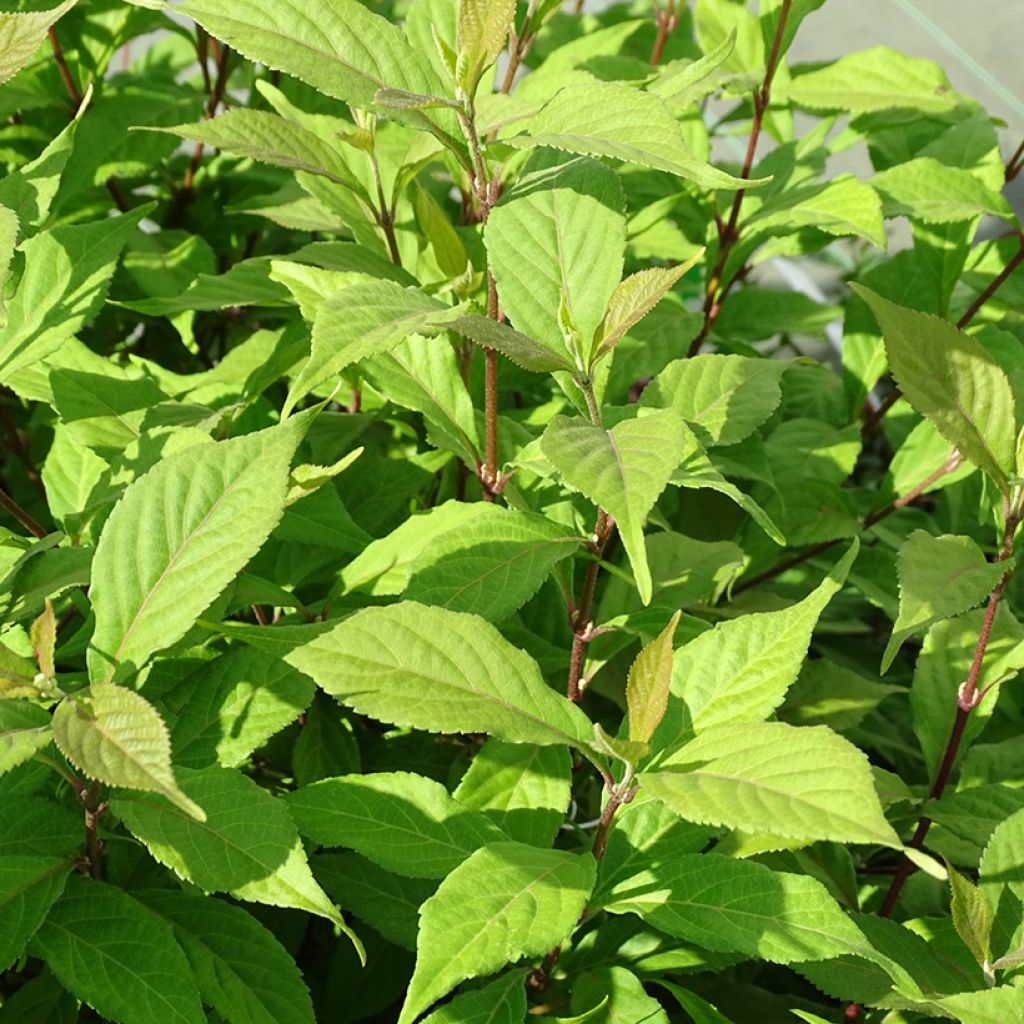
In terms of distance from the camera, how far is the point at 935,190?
1509mm

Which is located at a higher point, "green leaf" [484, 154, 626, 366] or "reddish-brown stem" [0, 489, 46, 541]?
"green leaf" [484, 154, 626, 366]

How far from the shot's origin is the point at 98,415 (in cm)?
123

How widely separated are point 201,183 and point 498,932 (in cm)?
135

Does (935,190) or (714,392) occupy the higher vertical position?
(935,190)

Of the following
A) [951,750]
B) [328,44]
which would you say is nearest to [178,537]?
[328,44]

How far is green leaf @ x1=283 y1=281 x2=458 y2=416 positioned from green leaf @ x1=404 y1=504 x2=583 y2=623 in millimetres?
177

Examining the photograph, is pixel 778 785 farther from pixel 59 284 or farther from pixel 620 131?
pixel 59 284

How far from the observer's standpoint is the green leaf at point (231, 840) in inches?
32.3

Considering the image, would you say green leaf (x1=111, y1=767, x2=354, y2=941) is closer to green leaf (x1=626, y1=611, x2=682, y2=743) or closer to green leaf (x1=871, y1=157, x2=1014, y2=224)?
green leaf (x1=626, y1=611, x2=682, y2=743)

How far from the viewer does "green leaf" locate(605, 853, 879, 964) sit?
33.4 inches

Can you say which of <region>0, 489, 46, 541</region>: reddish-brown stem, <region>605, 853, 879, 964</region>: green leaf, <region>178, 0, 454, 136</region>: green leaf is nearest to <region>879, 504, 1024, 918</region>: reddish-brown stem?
<region>605, 853, 879, 964</region>: green leaf

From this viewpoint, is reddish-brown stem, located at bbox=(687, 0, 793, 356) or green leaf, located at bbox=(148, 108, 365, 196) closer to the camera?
green leaf, located at bbox=(148, 108, 365, 196)

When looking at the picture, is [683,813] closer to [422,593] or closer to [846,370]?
[422,593]

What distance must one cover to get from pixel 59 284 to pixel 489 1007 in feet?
2.56
